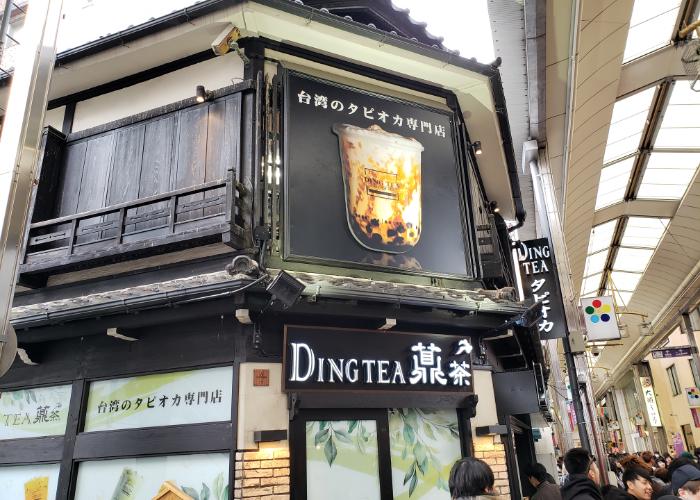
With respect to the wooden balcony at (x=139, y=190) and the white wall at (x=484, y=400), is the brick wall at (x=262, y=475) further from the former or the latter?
the white wall at (x=484, y=400)

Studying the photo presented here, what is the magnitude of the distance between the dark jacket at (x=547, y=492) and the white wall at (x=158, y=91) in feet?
23.9

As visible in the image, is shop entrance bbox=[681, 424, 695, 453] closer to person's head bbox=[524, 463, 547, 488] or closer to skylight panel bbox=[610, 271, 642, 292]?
skylight panel bbox=[610, 271, 642, 292]

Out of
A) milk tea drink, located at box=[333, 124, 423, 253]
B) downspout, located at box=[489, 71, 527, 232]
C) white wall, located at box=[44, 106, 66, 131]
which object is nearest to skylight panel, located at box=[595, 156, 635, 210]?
downspout, located at box=[489, 71, 527, 232]

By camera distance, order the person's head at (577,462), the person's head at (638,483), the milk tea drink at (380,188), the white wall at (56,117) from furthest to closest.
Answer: the white wall at (56,117) → the milk tea drink at (380,188) → the person's head at (638,483) → the person's head at (577,462)

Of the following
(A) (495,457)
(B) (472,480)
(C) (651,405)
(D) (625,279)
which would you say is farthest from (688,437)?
(B) (472,480)

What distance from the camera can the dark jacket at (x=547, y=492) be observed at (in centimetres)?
637

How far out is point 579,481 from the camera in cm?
501

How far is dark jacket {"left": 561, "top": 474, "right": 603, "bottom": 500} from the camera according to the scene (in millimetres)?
4821

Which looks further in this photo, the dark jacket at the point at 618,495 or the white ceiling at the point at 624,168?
the white ceiling at the point at 624,168

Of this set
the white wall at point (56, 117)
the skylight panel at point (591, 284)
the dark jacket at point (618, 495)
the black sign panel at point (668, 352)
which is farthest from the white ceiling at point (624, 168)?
the white wall at point (56, 117)

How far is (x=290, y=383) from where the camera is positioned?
650 centimetres

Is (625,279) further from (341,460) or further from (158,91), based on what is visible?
(158,91)

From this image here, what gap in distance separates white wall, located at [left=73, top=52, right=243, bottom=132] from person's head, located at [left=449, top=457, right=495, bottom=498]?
667cm

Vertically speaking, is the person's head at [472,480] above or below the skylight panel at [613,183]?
below
